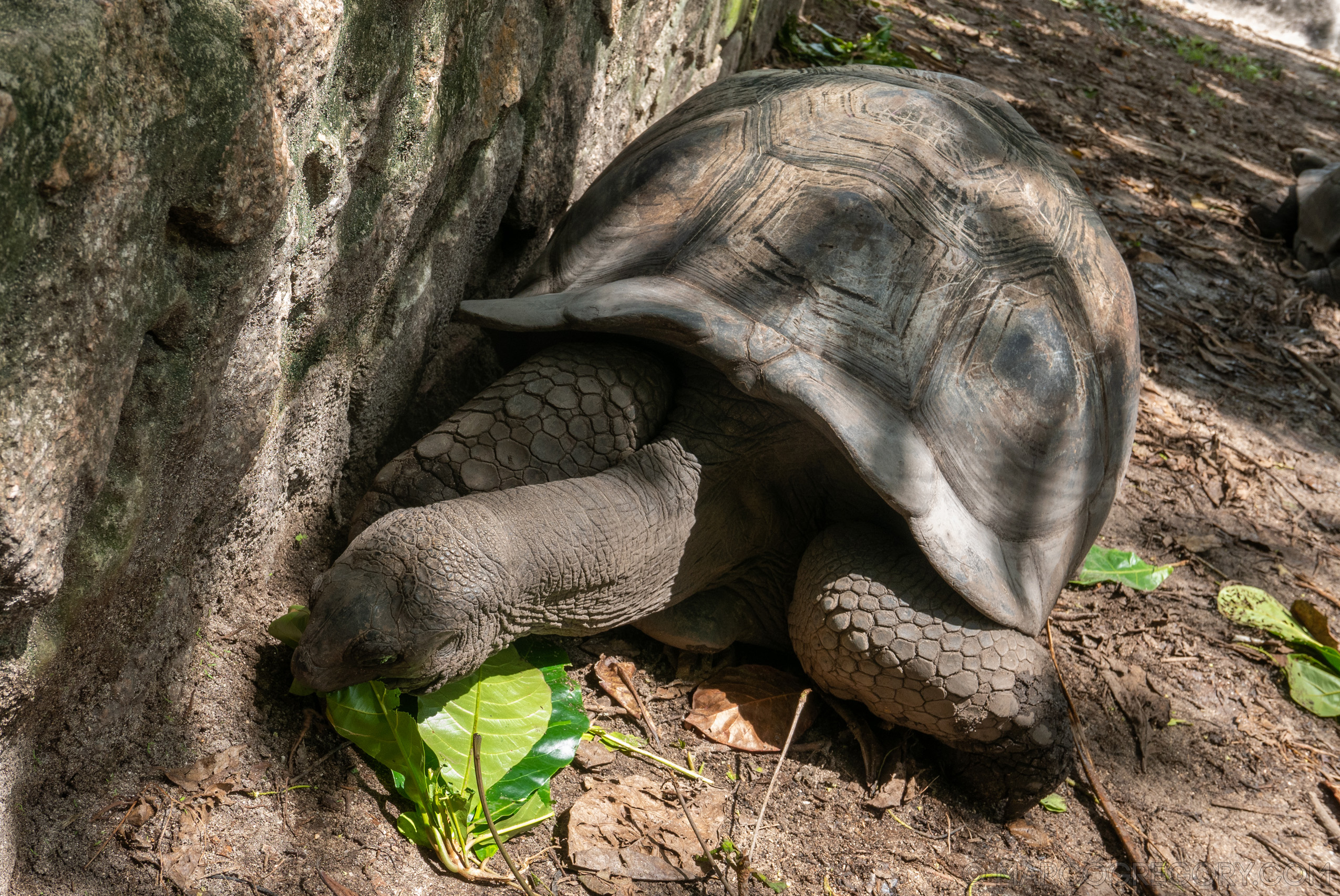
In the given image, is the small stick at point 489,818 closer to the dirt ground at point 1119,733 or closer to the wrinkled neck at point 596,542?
the dirt ground at point 1119,733

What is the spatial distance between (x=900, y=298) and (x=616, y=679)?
0.98 metres

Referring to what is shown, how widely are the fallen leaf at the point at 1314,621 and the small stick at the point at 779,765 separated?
169 centimetres

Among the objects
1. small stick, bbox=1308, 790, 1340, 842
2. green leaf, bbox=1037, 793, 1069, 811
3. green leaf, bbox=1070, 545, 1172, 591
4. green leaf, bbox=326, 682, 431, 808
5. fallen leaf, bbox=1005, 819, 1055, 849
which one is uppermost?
green leaf, bbox=1070, 545, 1172, 591

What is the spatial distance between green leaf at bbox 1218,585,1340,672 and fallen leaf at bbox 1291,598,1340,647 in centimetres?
1

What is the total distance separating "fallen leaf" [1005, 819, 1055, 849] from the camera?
212 cm

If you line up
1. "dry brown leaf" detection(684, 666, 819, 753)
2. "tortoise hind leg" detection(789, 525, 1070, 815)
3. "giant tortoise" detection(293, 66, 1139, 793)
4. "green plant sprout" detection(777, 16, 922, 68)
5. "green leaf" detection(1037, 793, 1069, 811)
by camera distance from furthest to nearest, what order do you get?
"green plant sprout" detection(777, 16, 922, 68)
"green leaf" detection(1037, 793, 1069, 811)
"dry brown leaf" detection(684, 666, 819, 753)
"tortoise hind leg" detection(789, 525, 1070, 815)
"giant tortoise" detection(293, 66, 1139, 793)

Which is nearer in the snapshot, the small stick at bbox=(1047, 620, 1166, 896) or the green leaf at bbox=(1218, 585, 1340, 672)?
the small stick at bbox=(1047, 620, 1166, 896)

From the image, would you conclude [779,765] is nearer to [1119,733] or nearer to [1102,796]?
[1102,796]

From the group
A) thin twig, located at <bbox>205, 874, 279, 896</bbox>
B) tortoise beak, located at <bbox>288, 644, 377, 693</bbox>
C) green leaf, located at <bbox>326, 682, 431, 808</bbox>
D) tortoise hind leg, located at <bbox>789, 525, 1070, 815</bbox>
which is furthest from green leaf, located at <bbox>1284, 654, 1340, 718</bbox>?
thin twig, located at <bbox>205, 874, 279, 896</bbox>

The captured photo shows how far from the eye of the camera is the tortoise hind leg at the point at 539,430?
188 centimetres

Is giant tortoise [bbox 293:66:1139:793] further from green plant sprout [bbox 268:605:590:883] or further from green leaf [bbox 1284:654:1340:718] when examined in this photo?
green leaf [bbox 1284:654:1340:718]

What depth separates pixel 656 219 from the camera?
7.14 feet

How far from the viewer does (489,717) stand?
5.93ft

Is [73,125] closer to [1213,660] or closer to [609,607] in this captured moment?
[609,607]
